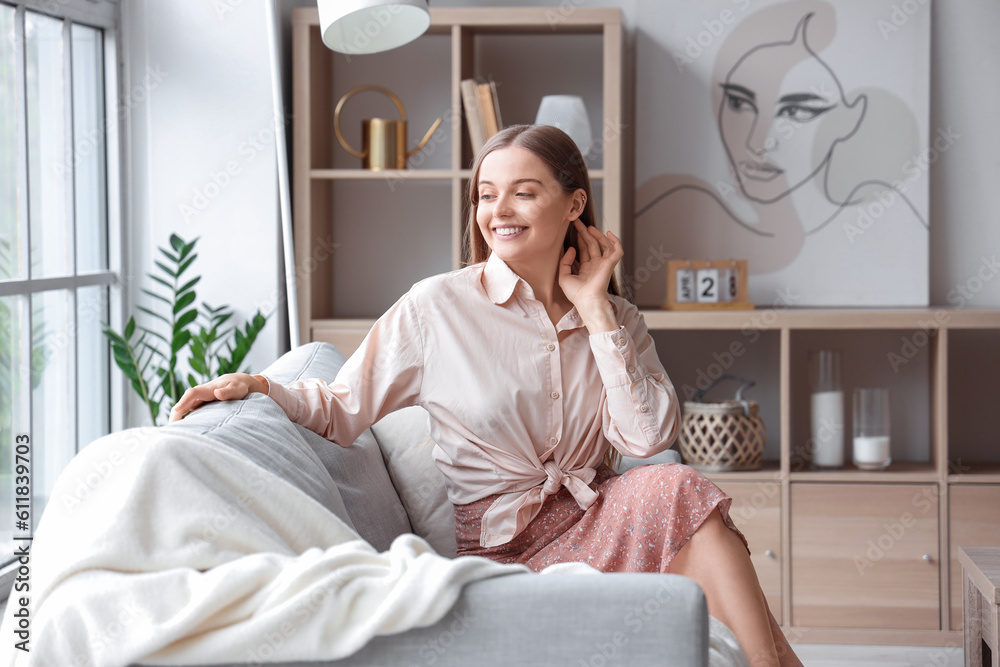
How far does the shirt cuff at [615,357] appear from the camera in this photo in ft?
5.45

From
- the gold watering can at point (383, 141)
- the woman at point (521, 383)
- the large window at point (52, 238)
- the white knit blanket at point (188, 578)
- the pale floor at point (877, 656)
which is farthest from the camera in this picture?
the gold watering can at point (383, 141)

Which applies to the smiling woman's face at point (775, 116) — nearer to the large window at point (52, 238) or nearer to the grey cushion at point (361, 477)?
the grey cushion at point (361, 477)

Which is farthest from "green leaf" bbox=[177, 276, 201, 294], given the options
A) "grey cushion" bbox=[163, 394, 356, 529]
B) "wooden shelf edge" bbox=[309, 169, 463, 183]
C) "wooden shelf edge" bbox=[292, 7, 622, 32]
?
"grey cushion" bbox=[163, 394, 356, 529]

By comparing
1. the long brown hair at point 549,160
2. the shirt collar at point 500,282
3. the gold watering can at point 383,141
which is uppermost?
the gold watering can at point 383,141

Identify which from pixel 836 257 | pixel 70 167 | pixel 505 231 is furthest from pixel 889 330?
pixel 70 167

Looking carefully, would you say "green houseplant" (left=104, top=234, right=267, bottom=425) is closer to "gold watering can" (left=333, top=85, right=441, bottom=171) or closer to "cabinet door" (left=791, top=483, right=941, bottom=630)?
"gold watering can" (left=333, top=85, right=441, bottom=171)

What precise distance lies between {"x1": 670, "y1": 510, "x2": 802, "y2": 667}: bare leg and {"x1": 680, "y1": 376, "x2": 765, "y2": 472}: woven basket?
1.31 m

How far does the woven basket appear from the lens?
280cm

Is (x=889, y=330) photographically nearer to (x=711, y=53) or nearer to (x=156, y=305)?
(x=711, y=53)

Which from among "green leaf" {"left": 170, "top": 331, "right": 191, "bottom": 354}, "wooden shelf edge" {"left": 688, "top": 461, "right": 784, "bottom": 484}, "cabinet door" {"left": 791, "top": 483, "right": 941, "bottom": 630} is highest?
"green leaf" {"left": 170, "top": 331, "right": 191, "bottom": 354}

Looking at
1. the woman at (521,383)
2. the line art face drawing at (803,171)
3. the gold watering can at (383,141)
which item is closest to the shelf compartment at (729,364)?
the line art face drawing at (803,171)

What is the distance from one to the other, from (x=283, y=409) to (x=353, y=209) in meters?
1.80

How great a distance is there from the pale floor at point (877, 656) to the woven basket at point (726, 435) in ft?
1.77

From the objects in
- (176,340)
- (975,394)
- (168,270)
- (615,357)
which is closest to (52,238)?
(168,270)
